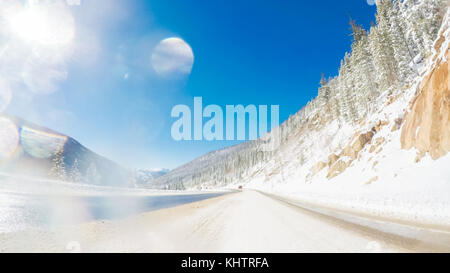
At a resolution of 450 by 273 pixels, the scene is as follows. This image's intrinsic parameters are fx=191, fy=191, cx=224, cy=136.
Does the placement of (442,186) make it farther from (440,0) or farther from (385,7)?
(385,7)

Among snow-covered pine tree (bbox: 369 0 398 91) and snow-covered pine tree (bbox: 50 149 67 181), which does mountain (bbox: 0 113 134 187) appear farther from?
snow-covered pine tree (bbox: 369 0 398 91)

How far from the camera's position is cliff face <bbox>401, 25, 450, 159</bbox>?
1622 centimetres

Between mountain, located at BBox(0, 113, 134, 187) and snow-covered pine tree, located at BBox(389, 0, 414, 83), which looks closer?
snow-covered pine tree, located at BBox(389, 0, 414, 83)

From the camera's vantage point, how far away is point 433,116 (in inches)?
695

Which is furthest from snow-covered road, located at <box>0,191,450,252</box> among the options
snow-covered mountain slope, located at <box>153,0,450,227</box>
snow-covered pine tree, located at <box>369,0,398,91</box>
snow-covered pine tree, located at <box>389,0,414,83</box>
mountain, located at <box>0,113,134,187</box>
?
mountain, located at <box>0,113,134,187</box>

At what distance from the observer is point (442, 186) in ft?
40.9

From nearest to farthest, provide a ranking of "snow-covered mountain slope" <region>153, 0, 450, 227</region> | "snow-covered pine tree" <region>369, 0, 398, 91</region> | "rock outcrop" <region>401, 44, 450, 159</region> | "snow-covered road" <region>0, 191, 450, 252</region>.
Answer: "snow-covered road" <region>0, 191, 450, 252</region>, "snow-covered mountain slope" <region>153, 0, 450, 227</region>, "rock outcrop" <region>401, 44, 450, 159</region>, "snow-covered pine tree" <region>369, 0, 398, 91</region>

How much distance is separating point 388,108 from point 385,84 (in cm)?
957

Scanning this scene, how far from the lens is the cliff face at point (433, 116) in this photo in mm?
16222

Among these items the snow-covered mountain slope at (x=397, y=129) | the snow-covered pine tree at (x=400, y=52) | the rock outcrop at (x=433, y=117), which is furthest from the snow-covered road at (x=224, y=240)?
the snow-covered pine tree at (x=400, y=52)

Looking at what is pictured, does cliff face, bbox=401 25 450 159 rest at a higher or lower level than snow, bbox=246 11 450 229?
higher

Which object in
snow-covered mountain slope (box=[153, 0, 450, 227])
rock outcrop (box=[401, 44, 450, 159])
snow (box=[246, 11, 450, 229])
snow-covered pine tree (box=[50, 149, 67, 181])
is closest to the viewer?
snow (box=[246, 11, 450, 229])

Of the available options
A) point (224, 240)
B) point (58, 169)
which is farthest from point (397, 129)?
point (58, 169)
